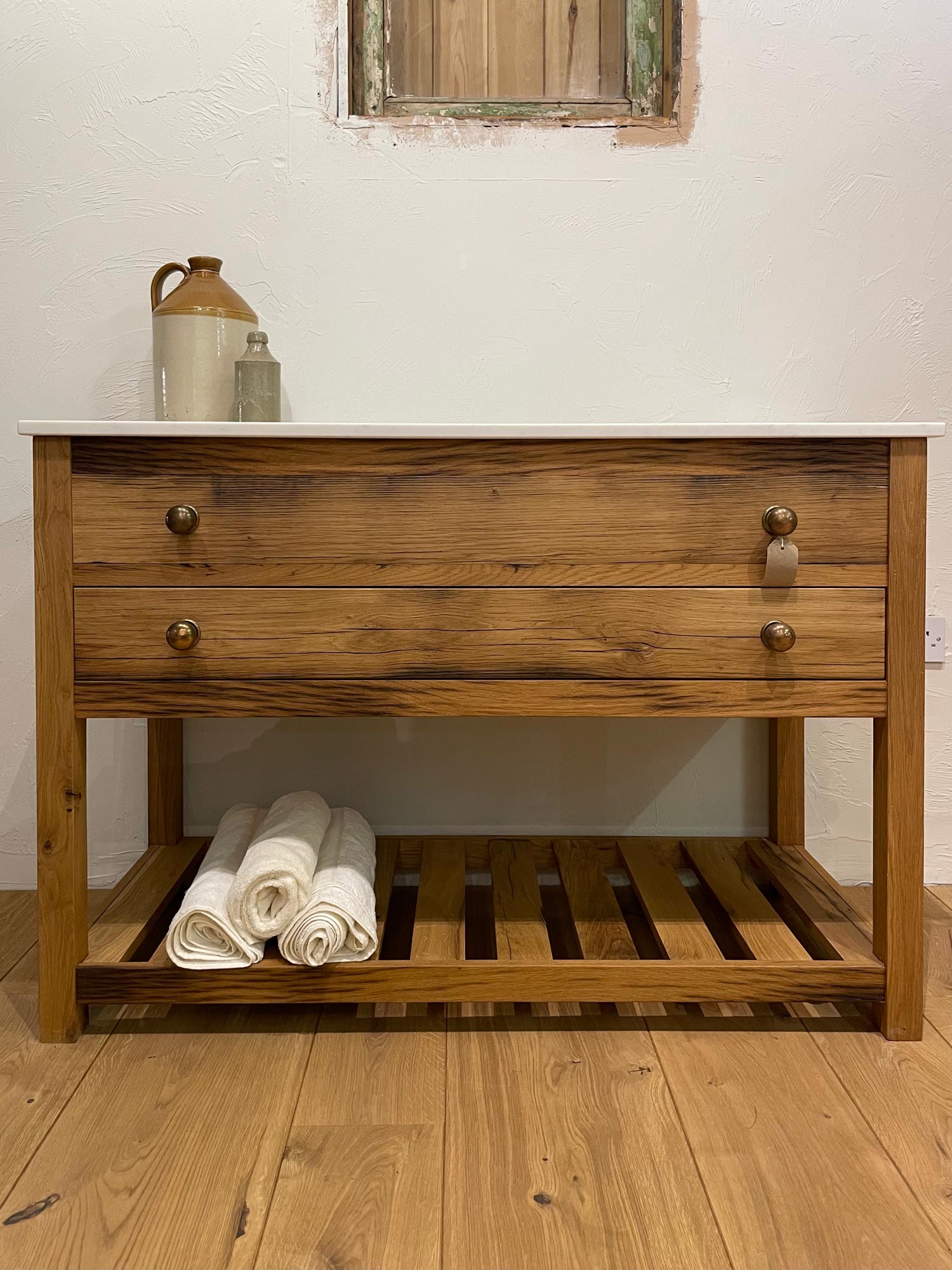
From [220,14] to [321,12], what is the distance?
0.52 ft

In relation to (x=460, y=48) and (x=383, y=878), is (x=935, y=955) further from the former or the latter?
(x=460, y=48)

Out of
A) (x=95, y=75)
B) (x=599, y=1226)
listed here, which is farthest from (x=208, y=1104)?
(x=95, y=75)

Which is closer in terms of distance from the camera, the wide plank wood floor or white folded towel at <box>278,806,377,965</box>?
the wide plank wood floor

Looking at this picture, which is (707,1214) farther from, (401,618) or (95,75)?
(95,75)

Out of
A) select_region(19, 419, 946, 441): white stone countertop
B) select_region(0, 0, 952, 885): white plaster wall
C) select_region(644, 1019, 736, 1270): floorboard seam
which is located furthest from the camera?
select_region(0, 0, 952, 885): white plaster wall

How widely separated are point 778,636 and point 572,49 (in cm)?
110

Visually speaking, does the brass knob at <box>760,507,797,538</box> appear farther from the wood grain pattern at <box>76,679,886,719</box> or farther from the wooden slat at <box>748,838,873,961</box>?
the wooden slat at <box>748,838,873,961</box>

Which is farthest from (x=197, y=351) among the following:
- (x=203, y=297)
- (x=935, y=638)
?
(x=935, y=638)

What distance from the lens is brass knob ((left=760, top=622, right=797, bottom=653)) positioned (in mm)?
1066

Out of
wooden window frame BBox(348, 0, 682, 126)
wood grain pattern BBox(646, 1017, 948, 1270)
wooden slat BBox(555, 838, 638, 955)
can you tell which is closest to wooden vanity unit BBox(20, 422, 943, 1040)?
wood grain pattern BBox(646, 1017, 948, 1270)

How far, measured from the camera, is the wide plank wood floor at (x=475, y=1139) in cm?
80

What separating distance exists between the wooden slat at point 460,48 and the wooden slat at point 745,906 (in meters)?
1.28

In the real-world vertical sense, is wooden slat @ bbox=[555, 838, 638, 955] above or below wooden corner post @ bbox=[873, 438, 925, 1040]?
below

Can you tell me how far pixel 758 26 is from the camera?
1.51 meters
